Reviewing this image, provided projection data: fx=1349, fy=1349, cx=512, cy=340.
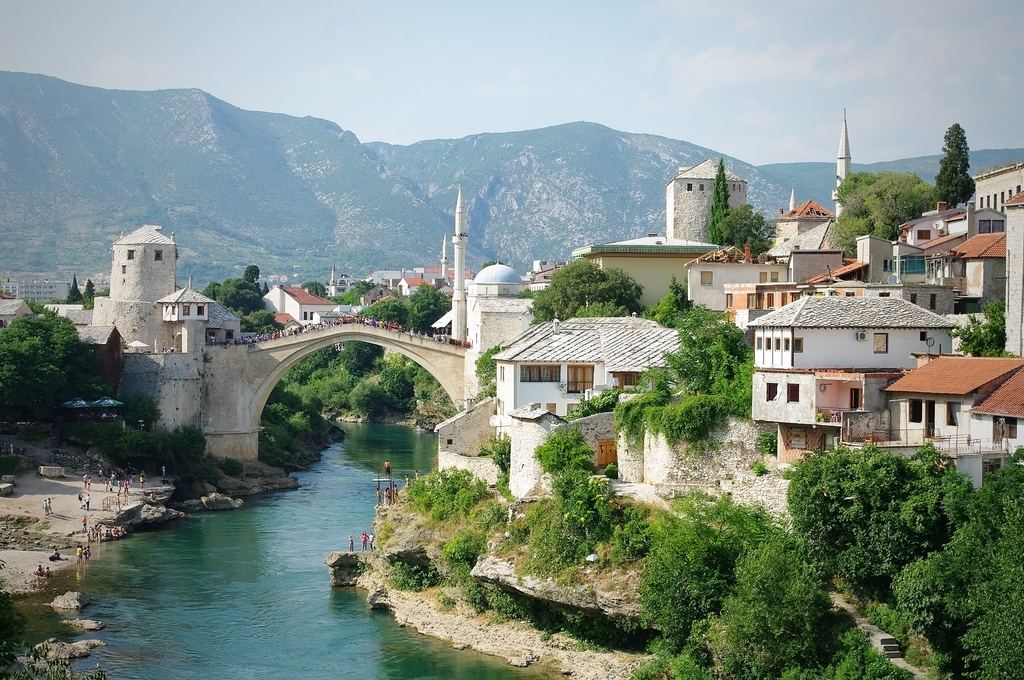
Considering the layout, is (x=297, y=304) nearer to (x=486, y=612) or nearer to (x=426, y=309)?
(x=426, y=309)

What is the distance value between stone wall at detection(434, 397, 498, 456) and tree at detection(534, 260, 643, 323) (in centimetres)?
1020

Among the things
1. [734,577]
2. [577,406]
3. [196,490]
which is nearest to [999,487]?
[734,577]

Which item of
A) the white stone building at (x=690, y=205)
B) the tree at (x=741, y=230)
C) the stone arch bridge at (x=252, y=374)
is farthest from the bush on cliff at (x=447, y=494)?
the white stone building at (x=690, y=205)

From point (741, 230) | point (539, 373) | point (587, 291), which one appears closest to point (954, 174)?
point (741, 230)

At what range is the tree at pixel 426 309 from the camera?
99000mm

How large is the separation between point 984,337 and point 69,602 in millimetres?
26370

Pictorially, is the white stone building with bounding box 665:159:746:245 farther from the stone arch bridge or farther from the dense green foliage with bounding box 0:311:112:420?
the dense green foliage with bounding box 0:311:112:420

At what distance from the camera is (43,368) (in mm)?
56812

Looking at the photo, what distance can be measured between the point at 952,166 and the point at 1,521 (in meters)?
41.1

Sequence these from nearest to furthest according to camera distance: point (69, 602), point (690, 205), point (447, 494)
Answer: point (69, 602) → point (447, 494) → point (690, 205)

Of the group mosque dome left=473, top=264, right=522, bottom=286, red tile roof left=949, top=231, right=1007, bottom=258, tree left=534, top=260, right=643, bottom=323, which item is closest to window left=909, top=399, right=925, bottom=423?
red tile roof left=949, top=231, right=1007, bottom=258

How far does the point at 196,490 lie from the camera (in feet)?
190

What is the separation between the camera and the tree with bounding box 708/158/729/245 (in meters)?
61.4

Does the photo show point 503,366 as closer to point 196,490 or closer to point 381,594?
point 381,594
